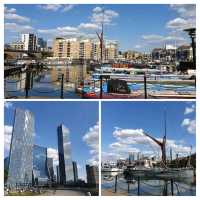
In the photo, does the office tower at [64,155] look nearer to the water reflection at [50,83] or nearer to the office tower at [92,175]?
the office tower at [92,175]

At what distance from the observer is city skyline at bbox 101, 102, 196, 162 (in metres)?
4.05

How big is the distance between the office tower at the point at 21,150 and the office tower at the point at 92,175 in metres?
0.50

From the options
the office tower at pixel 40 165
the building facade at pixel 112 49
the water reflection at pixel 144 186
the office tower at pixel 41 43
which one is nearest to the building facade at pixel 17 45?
the office tower at pixel 41 43

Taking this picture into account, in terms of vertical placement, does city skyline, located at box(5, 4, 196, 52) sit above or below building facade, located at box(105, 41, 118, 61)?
above

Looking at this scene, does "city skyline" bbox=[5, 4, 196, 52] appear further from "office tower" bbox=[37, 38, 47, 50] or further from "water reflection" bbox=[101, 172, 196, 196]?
"water reflection" bbox=[101, 172, 196, 196]

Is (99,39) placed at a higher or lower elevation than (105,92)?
higher

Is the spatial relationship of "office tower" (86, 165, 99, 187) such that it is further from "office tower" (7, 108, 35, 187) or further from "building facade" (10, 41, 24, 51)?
"building facade" (10, 41, 24, 51)

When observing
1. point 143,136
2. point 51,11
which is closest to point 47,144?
point 143,136

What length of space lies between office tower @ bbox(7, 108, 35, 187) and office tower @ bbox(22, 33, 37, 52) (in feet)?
1.82

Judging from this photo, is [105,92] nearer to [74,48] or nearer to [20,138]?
[74,48]

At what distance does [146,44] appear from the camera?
4.08 m

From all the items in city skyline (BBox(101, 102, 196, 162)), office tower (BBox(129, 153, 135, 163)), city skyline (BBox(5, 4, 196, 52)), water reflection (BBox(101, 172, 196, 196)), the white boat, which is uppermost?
city skyline (BBox(5, 4, 196, 52))

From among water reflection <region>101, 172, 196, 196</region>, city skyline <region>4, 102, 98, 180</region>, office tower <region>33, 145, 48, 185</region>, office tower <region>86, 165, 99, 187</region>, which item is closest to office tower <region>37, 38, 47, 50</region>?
city skyline <region>4, 102, 98, 180</region>

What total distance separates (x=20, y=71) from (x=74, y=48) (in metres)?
0.51
